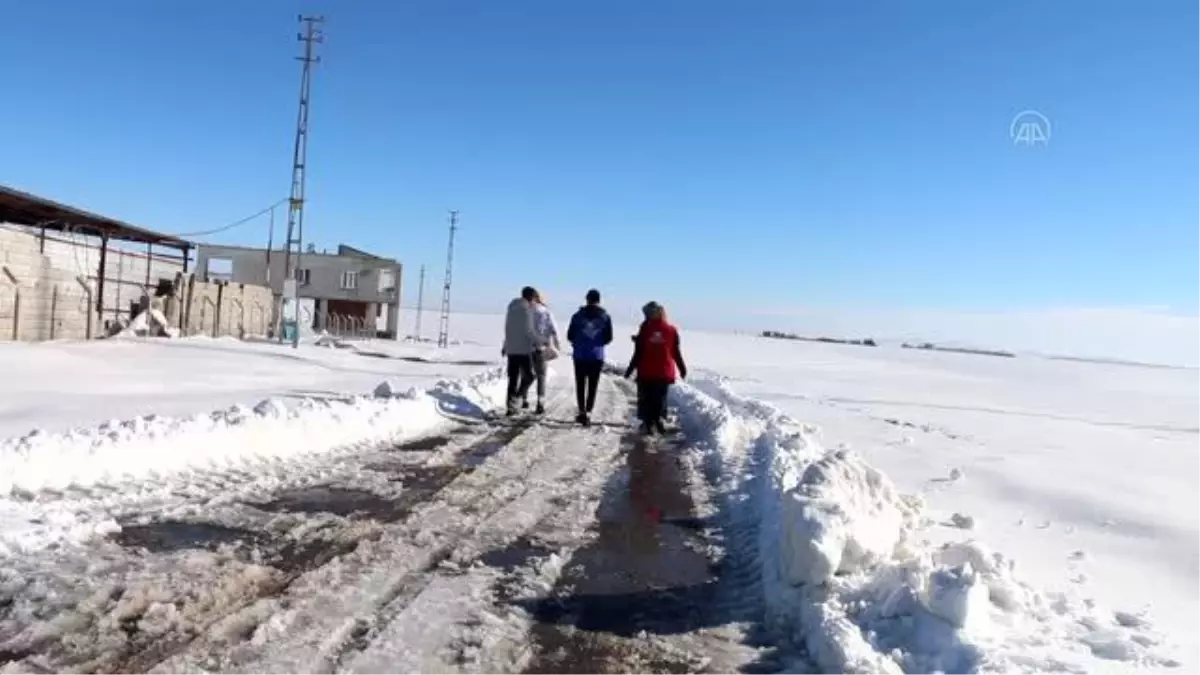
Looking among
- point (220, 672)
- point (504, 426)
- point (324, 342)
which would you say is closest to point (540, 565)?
point (220, 672)

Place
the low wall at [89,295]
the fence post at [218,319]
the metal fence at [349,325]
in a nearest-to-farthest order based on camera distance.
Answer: the low wall at [89,295]
the fence post at [218,319]
the metal fence at [349,325]

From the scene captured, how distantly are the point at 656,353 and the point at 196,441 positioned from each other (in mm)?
6538

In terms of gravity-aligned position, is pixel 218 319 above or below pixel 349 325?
above

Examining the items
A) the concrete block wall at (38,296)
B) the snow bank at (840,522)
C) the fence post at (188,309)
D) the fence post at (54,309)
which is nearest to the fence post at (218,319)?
the fence post at (188,309)

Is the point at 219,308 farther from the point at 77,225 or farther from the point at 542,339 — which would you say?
the point at 542,339

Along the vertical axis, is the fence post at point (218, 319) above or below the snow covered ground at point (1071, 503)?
above

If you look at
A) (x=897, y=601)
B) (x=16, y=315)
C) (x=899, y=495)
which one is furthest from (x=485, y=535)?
(x=16, y=315)

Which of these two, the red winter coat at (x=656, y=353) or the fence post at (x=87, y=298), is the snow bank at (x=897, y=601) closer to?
the red winter coat at (x=656, y=353)

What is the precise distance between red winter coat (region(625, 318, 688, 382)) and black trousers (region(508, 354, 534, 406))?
189cm

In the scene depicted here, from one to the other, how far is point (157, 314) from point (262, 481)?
27.6 m

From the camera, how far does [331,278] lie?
6919 centimetres

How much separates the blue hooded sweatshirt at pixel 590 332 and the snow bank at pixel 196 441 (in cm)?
241

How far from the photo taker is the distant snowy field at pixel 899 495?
14.4 ft

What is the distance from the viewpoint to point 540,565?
5.57 m
